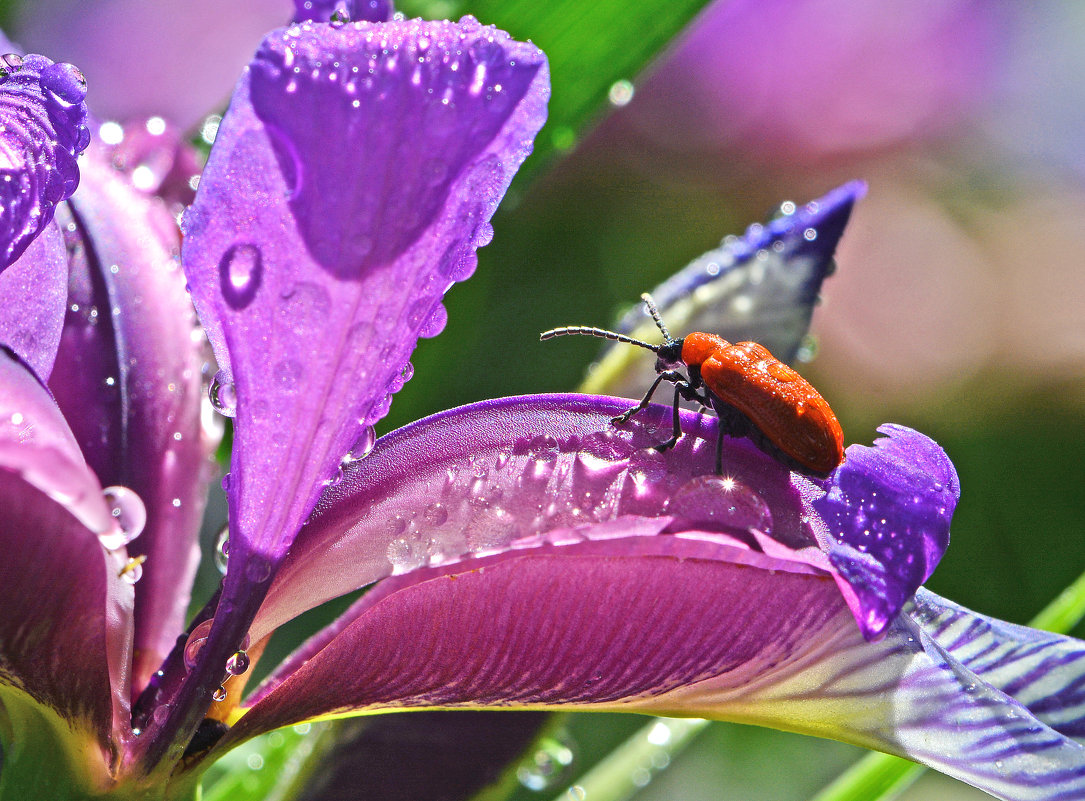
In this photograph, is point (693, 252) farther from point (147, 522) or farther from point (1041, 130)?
point (147, 522)

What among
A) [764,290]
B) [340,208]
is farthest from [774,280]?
[340,208]

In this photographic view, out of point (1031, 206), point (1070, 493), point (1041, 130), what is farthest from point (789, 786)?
point (1041, 130)

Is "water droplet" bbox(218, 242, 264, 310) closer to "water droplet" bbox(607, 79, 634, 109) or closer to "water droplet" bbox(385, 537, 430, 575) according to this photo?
"water droplet" bbox(385, 537, 430, 575)

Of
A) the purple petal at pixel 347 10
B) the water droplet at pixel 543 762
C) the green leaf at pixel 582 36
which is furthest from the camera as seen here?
the green leaf at pixel 582 36

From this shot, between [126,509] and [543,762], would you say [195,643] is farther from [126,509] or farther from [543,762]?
[543,762]

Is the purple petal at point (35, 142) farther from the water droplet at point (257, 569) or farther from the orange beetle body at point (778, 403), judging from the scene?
the orange beetle body at point (778, 403)

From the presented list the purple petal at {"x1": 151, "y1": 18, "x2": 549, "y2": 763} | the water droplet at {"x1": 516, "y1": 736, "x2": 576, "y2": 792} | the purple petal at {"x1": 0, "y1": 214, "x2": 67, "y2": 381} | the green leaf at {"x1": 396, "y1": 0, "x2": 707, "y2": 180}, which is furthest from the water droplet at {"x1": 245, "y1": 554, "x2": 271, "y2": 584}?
the green leaf at {"x1": 396, "y1": 0, "x2": 707, "y2": 180}

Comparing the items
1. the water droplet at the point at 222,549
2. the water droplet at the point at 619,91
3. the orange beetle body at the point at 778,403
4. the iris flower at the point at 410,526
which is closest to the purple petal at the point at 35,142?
the iris flower at the point at 410,526

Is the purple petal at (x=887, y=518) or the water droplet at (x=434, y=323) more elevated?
the water droplet at (x=434, y=323)
